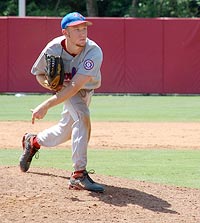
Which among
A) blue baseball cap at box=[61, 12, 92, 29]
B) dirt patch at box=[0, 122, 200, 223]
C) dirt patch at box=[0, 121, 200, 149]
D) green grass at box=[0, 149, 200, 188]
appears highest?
blue baseball cap at box=[61, 12, 92, 29]

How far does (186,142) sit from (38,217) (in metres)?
6.69

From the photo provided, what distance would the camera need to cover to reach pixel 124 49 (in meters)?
25.1

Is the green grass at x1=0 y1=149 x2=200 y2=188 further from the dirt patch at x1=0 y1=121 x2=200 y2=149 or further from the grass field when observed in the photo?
the dirt patch at x1=0 y1=121 x2=200 y2=149

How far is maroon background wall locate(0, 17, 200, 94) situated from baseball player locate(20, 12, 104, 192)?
17.6 meters

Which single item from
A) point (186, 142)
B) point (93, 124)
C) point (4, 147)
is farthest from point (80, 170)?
point (93, 124)

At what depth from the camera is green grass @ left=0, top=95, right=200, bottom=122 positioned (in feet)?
55.7

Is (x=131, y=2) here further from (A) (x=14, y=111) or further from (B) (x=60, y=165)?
(B) (x=60, y=165)

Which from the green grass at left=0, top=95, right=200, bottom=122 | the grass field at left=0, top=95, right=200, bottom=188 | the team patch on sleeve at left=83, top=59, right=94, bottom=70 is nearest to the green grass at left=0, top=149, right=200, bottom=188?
the grass field at left=0, top=95, right=200, bottom=188

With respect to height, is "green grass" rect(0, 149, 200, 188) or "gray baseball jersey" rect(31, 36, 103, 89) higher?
"gray baseball jersey" rect(31, 36, 103, 89)

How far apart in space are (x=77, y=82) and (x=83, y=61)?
222mm

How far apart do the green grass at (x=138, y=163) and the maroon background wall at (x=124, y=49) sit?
45.3 feet

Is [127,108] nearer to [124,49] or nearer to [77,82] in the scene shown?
[124,49]

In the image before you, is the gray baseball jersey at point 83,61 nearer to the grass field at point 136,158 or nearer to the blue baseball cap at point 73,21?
the blue baseball cap at point 73,21

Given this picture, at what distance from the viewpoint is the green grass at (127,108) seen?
17.0 m
